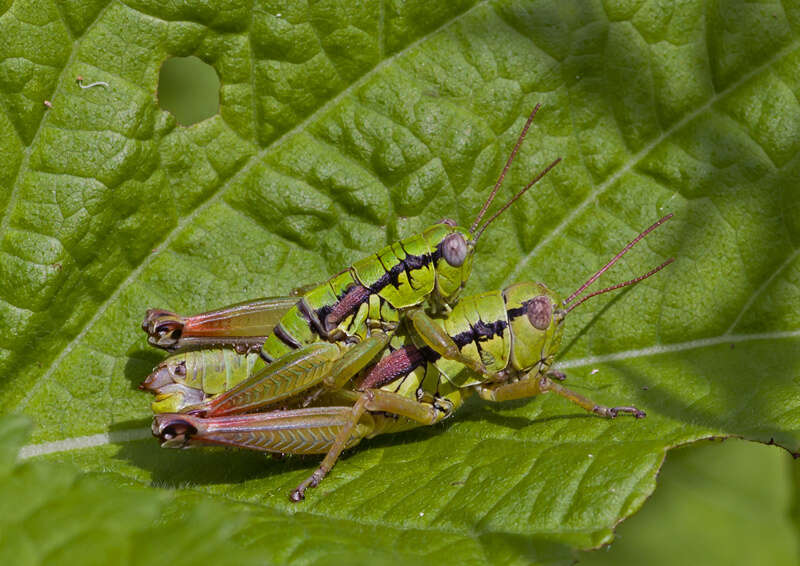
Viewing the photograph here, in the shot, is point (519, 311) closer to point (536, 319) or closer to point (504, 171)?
point (536, 319)

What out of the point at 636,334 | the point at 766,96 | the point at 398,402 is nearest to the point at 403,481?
the point at 398,402

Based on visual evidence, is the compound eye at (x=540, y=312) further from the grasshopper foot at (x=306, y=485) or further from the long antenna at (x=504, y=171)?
the grasshopper foot at (x=306, y=485)

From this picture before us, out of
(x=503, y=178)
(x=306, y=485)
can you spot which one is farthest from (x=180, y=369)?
(x=503, y=178)

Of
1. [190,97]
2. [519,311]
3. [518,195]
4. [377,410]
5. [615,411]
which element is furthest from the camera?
[190,97]

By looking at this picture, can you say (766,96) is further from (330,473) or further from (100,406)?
(100,406)

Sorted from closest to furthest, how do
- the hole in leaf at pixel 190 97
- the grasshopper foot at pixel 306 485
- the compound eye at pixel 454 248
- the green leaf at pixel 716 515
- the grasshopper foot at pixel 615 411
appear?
1. the grasshopper foot at pixel 306 485
2. the grasshopper foot at pixel 615 411
3. the compound eye at pixel 454 248
4. the hole in leaf at pixel 190 97
5. the green leaf at pixel 716 515

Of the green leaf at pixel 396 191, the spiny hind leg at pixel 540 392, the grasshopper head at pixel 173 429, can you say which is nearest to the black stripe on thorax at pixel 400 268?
the green leaf at pixel 396 191

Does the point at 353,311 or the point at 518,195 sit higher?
the point at 518,195
